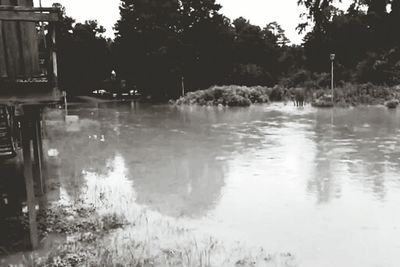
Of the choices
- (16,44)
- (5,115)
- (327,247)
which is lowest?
(327,247)

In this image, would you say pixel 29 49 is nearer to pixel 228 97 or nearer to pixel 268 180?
pixel 268 180

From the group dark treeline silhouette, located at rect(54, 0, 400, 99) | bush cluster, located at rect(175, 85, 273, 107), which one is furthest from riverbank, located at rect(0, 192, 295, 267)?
dark treeline silhouette, located at rect(54, 0, 400, 99)

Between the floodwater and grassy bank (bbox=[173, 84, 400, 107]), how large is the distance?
42.2ft

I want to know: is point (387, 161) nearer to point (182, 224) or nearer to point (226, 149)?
point (226, 149)

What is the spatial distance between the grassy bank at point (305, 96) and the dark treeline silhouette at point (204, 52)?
429 centimetres

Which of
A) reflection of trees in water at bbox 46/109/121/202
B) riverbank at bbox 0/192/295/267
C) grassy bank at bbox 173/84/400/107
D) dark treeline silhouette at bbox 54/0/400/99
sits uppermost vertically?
dark treeline silhouette at bbox 54/0/400/99

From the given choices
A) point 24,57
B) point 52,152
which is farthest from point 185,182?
point 52,152

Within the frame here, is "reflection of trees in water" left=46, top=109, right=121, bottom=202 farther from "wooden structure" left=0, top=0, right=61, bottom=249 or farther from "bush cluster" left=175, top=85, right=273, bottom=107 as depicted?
"bush cluster" left=175, top=85, right=273, bottom=107

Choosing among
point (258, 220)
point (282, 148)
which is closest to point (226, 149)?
point (282, 148)

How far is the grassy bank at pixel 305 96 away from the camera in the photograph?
116 ft

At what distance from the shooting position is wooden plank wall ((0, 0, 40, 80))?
7.21m

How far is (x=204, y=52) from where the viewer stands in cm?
5353

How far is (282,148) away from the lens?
16.5 metres

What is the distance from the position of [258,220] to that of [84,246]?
10.4 ft
